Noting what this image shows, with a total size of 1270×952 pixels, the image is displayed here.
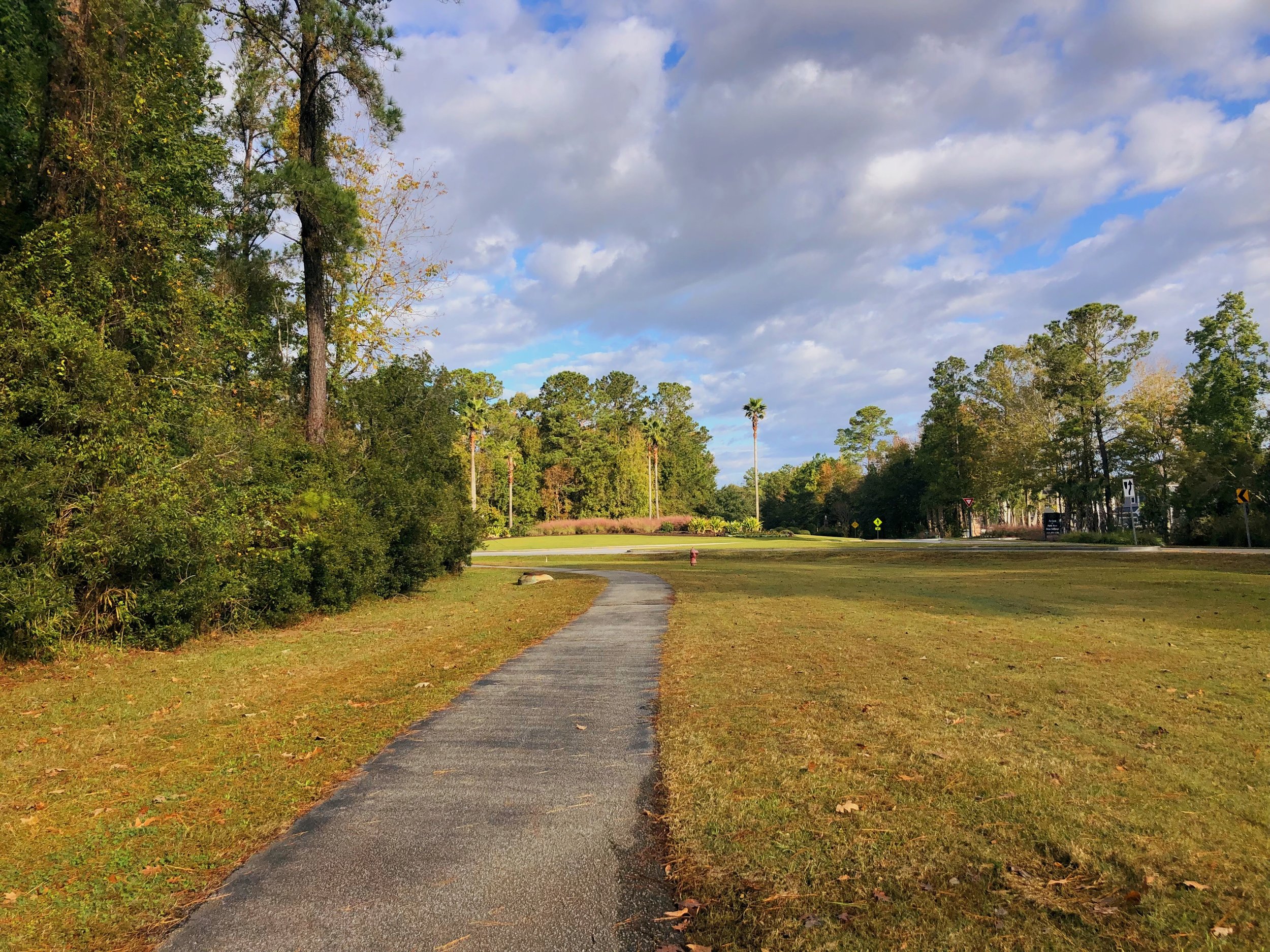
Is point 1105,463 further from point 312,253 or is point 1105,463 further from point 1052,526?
point 312,253

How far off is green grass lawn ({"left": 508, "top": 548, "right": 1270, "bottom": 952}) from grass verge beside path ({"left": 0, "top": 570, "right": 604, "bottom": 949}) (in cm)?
237

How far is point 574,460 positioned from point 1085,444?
52.2 m

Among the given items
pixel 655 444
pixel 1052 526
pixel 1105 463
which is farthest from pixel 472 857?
pixel 655 444

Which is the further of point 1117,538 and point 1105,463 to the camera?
point 1105,463

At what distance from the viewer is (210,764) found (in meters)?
5.04

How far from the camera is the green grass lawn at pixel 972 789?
9.07ft

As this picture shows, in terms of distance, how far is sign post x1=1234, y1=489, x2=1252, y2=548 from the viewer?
102 feet

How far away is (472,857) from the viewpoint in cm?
342

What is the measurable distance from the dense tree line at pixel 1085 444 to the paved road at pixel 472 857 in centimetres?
4241

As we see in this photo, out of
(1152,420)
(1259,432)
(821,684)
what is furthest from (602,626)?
(1152,420)

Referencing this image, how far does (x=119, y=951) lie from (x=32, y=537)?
23.4 ft

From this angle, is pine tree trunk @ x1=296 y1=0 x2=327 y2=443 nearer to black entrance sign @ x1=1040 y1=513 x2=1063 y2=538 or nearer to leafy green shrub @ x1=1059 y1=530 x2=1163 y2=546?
leafy green shrub @ x1=1059 y1=530 x2=1163 y2=546

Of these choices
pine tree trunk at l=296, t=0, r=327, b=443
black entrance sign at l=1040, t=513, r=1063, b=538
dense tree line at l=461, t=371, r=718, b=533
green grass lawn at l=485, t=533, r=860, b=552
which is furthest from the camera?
dense tree line at l=461, t=371, r=718, b=533

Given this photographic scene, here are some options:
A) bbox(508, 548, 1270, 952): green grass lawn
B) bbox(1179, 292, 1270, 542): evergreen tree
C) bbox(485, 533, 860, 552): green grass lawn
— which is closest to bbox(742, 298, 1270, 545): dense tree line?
bbox(1179, 292, 1270, 542): evergreen tree
